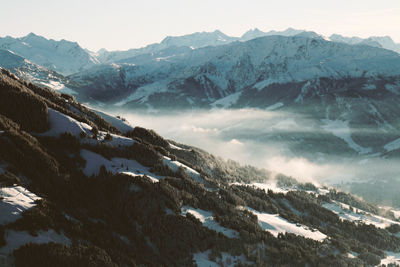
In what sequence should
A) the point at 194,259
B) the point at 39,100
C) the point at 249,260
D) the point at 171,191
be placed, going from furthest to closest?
1. the point at 39,100
2. the point at 171,191
3. the point at 249,260
4. the point at 194,259

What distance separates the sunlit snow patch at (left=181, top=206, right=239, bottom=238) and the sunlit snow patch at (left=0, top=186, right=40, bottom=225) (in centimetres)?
2110

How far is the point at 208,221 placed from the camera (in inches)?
1977

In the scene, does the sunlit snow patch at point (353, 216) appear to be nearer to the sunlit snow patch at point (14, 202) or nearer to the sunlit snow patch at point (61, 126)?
the sunlit snow patch at point (61, 126)

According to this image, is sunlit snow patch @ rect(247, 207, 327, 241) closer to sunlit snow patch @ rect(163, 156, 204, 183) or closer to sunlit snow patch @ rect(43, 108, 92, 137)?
sunlit snow patch @ rect(163, 156, 204, 183)

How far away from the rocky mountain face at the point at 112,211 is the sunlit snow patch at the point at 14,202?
113mm

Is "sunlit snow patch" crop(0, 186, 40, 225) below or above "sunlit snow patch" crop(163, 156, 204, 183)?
above

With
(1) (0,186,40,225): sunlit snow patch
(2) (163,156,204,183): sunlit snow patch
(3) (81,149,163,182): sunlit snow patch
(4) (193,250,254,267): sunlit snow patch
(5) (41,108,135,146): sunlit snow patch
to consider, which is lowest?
(4) (193,250,254,267): sunlit snow patch

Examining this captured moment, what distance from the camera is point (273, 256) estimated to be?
157ft

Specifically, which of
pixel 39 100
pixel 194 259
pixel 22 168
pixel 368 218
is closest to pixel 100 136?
pixel 39 100

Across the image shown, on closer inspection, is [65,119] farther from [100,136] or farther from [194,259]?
[194,259]

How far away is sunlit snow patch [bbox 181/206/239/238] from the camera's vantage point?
4884 centimetres

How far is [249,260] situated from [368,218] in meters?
87.5

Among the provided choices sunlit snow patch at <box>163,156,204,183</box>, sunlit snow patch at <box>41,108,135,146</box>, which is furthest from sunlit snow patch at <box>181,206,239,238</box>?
sunlit snow patch at <box>41,108,135,146</box>

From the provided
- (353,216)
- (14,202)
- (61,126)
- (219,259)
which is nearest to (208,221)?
(219,259)
